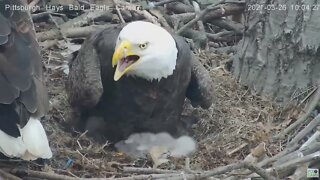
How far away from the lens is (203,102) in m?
5.10

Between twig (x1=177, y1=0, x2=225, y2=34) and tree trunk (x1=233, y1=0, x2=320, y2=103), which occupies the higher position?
twig (x1=177, y1=0, x2=225, y2=34)

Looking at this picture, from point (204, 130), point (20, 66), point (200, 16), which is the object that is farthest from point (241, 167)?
point (200, 16)

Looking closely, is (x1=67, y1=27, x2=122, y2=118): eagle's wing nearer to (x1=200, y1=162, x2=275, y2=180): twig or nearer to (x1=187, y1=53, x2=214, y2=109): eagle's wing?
(x1=187, y1=53, x2=214, y2=109): eagle's wing

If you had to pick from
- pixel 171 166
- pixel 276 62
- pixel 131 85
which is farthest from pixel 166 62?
pixel 276 62

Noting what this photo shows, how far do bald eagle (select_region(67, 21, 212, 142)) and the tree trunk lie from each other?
1.76 ft

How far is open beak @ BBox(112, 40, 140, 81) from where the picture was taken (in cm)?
457

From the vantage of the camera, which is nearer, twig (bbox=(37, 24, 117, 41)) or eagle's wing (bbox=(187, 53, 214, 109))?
eagle's wing (bbox=(187, 53, 214, 109))

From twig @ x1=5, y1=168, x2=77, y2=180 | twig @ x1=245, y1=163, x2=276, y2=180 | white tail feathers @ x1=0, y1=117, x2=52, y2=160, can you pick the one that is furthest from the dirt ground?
twig @ x1=245, y1=163, x2=276, y2=180

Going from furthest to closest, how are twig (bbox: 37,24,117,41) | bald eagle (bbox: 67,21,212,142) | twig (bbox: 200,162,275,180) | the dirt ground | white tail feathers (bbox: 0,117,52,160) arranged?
twig (bbox: 37,24,117,41), bald eagle (bbox: 67,21,212,142), the dirt ground, white tail feathers (bbox: 0,117,52,160), twig (bbox: 200,162,275,180)

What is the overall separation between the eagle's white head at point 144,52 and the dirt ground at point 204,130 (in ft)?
1.38

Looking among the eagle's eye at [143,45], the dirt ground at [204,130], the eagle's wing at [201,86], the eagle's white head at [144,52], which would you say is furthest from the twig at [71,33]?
the eagle's eye at [143,45]

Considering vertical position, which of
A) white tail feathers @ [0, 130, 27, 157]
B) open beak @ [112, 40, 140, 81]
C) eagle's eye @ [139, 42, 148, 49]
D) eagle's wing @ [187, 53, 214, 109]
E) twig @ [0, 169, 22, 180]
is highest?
eagle's wing @ [187, 53, 214, 109]

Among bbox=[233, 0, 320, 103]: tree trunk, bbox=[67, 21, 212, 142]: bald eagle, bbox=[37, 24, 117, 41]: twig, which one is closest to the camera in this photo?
bbox=[67, 21, 212, 142]: bald eagle

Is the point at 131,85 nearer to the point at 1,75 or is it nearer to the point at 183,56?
the point at 183,56
